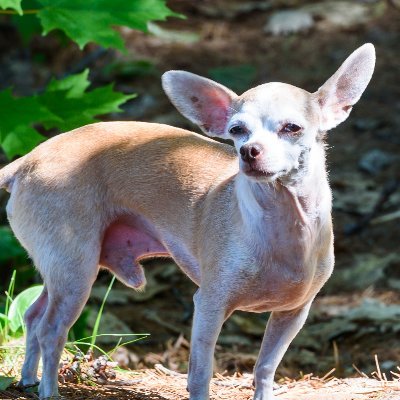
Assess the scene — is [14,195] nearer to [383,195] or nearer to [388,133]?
[383,195]

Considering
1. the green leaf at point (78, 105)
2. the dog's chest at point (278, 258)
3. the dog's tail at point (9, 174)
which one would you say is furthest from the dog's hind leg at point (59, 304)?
the green leaf at point (78, 105)

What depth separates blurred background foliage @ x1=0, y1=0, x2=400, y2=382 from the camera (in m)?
5.88

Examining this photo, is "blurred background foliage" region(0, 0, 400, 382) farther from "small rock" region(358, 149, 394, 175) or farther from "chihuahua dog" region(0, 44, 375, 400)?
"chihuahua dog" region(0, 44, 375, 400)

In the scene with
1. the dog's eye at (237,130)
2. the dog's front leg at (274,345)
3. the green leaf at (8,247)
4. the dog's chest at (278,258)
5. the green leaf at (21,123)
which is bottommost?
the green leaf at (8,247)

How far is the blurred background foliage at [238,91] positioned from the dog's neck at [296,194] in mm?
1744

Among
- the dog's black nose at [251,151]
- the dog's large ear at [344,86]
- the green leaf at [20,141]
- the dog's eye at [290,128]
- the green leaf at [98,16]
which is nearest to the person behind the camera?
the dog's black nose at [251,151]

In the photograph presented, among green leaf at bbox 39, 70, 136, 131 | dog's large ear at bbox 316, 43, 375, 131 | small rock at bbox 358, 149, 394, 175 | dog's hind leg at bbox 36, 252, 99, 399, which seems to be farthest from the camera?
small rock at bbox 358, 149, 394, 175

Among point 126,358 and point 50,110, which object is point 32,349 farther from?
point 126,358

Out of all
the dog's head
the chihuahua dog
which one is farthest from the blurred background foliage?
the dog's head

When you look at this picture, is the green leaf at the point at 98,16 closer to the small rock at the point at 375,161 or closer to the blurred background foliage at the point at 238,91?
the blurred background foliage at the point at 238,91

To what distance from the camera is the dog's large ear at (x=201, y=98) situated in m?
4.41

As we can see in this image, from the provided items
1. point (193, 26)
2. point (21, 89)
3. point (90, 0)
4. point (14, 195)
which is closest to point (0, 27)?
point (21, 89)

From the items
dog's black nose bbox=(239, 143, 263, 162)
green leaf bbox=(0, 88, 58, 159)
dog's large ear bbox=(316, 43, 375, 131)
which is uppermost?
dog's large ear bbox=(316, 43, 375, 131)

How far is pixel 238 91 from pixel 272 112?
6.33 metres
